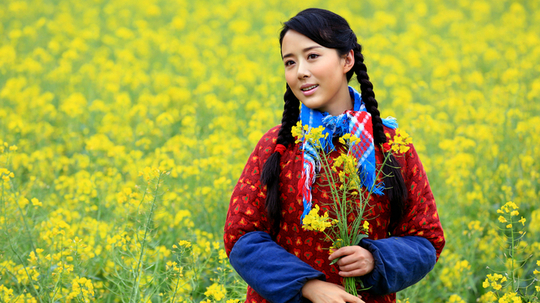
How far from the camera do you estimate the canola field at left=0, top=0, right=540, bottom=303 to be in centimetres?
251

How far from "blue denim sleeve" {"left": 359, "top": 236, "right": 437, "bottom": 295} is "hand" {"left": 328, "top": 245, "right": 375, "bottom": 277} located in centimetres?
2

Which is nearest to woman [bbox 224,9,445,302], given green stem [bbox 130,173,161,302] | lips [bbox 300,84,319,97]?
lips [bbox 300,84,319,97]

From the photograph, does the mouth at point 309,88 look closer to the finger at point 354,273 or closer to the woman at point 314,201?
the woman at point 314,201

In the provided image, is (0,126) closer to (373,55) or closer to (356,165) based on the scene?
(356,165)

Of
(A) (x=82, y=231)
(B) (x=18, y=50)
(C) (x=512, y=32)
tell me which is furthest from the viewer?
(C) (x=512, y=32)

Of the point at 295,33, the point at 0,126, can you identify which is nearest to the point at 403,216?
the point at 295,33

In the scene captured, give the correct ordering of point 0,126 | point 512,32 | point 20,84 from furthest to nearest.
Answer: point 512,32 < point 20,84 < point 0,126

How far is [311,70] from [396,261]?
2.05ft

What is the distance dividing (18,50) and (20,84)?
6.55 feet

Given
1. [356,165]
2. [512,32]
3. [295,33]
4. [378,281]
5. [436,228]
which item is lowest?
[378,281]

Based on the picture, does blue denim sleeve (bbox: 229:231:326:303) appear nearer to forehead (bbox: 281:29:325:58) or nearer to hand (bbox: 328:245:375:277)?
hand (bbox: 328:245:375:277)

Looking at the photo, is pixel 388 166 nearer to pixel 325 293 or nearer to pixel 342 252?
pixel 342 252

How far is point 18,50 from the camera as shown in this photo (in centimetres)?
736

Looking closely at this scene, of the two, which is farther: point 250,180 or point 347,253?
point 250,180
